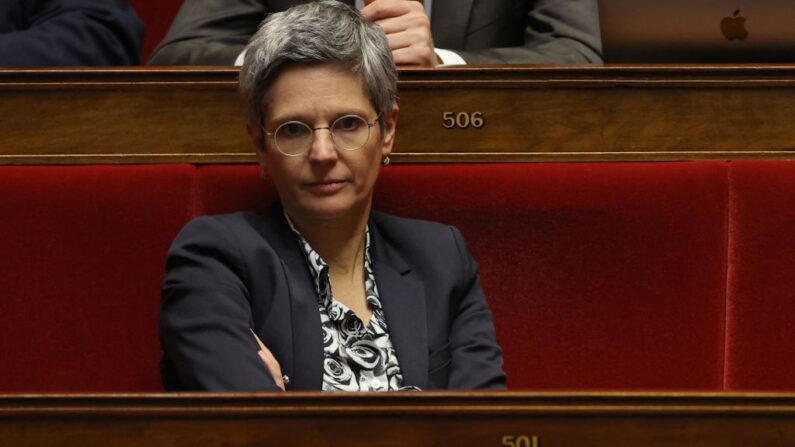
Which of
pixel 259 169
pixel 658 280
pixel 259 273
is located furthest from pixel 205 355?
pixel 658 280

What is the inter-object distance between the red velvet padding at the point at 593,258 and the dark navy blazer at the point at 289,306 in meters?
0.05

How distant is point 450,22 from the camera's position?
0.98m

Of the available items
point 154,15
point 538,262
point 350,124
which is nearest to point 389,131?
point 350,124

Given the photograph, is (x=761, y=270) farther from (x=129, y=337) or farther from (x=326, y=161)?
(x=129, y=337)

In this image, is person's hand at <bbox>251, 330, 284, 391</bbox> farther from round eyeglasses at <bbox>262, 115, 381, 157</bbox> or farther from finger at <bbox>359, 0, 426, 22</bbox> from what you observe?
finger at <bbox>359, 0, 426, 22</bbox>

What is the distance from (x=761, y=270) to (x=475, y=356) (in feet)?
0.68

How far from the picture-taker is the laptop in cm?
82

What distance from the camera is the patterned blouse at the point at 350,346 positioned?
0.72 m

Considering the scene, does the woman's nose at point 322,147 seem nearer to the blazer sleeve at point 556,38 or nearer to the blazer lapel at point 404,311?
the blazer lapel at point 404,311

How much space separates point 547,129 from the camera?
2.73 feet

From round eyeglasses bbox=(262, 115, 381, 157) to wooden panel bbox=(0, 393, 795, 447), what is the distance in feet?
0.73

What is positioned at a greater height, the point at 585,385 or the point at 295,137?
the point at 295,137

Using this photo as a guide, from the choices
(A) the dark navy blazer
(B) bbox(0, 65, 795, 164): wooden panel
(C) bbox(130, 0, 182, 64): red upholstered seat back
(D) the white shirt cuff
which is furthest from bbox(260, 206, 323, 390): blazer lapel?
(C) bbox(130, 0, 182, 64): red upholstered seat back

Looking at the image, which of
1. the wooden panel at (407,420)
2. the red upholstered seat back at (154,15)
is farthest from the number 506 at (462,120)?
the red upholstered seat back at (154,15)
